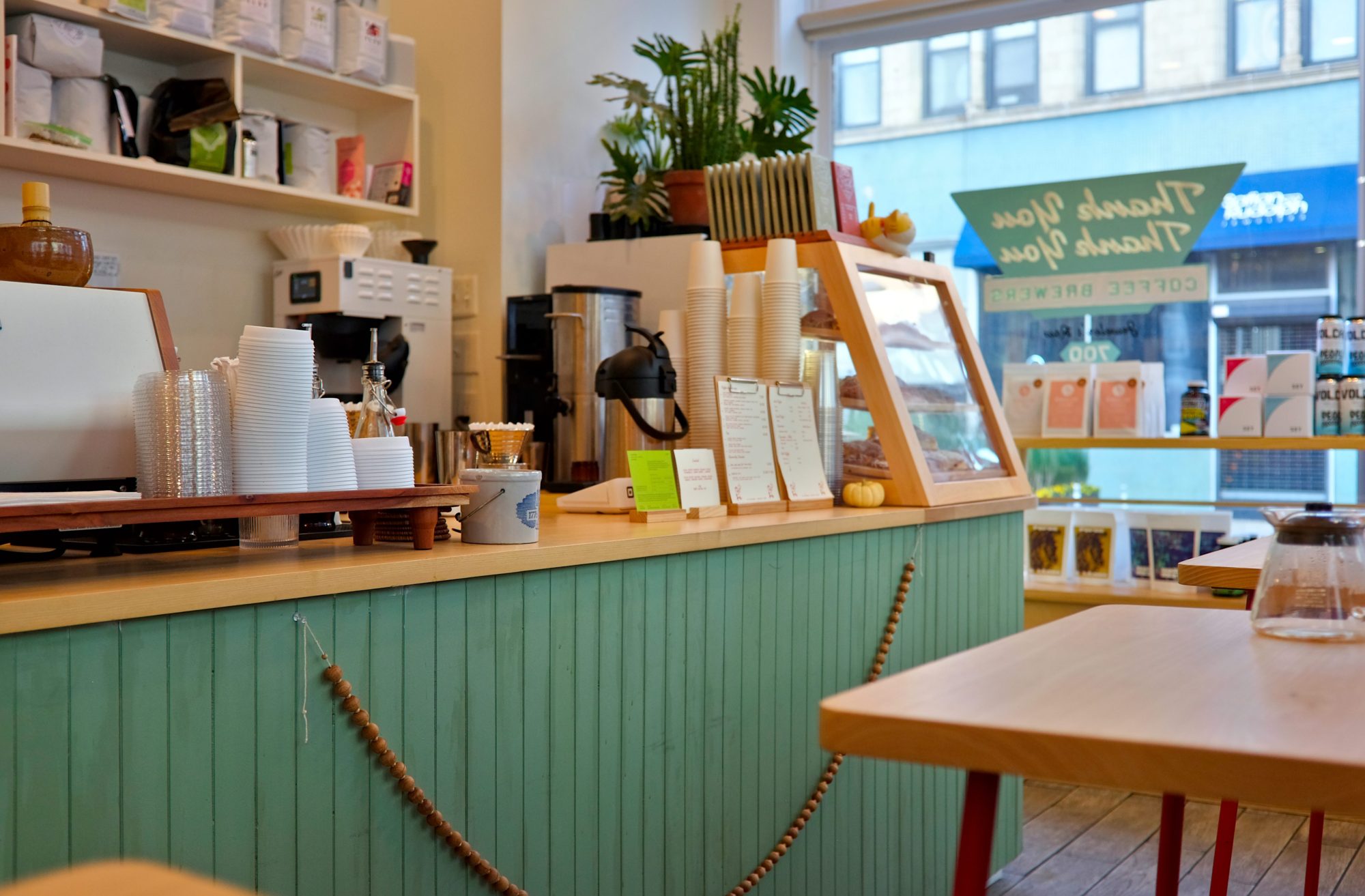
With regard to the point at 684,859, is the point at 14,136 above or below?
above

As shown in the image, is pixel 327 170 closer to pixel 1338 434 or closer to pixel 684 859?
pixel 684 859

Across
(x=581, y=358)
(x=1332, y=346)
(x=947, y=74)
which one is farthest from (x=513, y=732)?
(x=947, y=74)

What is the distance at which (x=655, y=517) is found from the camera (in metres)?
2.36

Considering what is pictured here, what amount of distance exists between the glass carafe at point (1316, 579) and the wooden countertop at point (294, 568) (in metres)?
0.95

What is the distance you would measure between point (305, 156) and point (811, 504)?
2301 mm

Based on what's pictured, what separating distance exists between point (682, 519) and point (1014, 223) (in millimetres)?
3126

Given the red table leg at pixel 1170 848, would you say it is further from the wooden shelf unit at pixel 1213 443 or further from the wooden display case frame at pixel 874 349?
the wooden shelf unit at pixel 1213 443

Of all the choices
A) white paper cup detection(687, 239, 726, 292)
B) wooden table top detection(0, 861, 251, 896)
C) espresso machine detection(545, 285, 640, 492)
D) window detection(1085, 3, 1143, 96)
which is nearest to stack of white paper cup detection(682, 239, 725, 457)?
white paper cup detection(687, 239, 726, 292)

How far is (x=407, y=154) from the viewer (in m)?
4.36

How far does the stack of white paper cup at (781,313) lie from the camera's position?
285cm

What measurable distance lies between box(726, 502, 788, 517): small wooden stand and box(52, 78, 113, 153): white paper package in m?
2.20

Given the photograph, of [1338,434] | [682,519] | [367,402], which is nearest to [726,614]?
[682,519]

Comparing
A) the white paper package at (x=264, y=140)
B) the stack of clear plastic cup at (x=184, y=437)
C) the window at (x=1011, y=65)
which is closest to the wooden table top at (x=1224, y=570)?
the stack of clear plastic cup at (x=184, y=437)

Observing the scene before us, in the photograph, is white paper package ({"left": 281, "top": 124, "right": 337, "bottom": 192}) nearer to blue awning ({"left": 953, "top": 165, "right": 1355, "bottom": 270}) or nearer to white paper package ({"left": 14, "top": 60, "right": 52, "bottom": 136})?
white paper package ({"left": 14, "top": 60, "right": 52, "bottom": 136})
